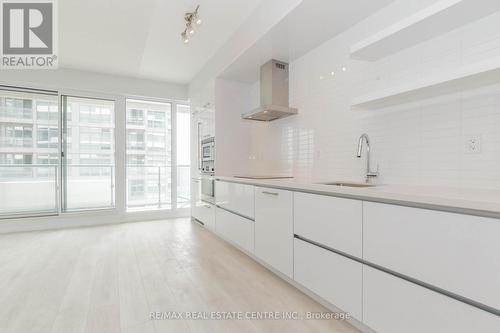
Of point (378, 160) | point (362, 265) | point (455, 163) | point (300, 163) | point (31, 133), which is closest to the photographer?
point (362, 265)

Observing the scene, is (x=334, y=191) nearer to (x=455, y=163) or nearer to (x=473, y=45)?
(x=455, y=163)

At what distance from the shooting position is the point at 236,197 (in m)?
2.87

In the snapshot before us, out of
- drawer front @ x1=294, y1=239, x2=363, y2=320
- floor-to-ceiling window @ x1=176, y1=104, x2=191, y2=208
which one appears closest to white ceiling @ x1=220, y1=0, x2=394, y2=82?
drawer front @ x1=294, y1=239, x2=363, y2=320

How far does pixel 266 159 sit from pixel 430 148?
2.04 m

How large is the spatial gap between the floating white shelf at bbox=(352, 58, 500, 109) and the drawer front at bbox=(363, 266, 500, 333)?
1.08 metres

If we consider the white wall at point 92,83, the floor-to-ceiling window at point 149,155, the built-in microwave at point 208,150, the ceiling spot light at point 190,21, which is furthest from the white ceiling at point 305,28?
the floor-to-ceiling window at point 149,155

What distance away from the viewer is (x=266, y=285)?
2088 mm

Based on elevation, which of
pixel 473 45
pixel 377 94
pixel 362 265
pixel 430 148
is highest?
pixel 473 45

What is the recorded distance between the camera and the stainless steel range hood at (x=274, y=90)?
2.93 metres

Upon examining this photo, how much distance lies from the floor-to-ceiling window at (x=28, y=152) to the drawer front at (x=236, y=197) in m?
2.98

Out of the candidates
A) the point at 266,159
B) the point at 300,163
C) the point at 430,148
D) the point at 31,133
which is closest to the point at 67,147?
the point at 31,133

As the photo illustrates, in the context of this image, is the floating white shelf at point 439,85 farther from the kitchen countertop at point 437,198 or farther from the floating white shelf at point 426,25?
the kitchen countertop at point 437,198

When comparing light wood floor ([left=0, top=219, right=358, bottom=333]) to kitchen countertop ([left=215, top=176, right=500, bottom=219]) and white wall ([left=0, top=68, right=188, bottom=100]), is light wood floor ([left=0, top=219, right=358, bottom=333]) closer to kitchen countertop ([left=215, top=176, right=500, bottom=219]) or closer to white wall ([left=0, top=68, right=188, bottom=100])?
kitchen countertop ([left=215, top=176, right=500, bottom=219])

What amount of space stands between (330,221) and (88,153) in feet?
14.4
